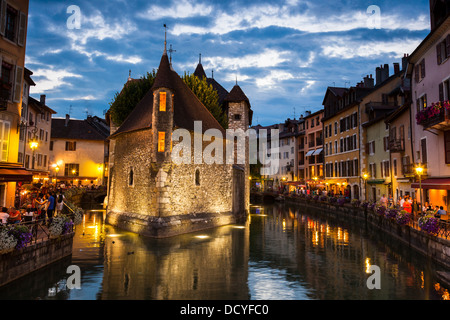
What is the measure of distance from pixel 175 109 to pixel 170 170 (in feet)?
14.0

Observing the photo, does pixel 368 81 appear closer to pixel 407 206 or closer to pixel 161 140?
pixel 407 206

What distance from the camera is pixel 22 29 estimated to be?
1506 centimetres

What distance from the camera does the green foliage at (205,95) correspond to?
28406 millimetres

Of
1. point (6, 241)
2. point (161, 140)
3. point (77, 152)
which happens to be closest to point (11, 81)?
point (161, 140)

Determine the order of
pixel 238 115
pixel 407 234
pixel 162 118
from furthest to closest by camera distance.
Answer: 1. pixel 238 115
2. pixel 162 118
3. pixel 407 234

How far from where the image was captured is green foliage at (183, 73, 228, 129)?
2841cm

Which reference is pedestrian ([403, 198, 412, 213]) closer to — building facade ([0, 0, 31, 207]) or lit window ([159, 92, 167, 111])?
lit window ([159, 92, 167, 111])

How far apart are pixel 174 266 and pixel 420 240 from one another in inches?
436

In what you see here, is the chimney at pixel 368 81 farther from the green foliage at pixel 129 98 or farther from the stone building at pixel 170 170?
the green foliage at pixel 129 98

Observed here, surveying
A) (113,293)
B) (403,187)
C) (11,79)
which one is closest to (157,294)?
(113,293)

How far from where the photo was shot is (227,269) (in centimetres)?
1265

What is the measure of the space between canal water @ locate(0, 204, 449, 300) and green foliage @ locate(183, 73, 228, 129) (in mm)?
12844

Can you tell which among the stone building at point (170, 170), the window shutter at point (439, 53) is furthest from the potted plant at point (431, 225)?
the stone building at point (170, 170)
